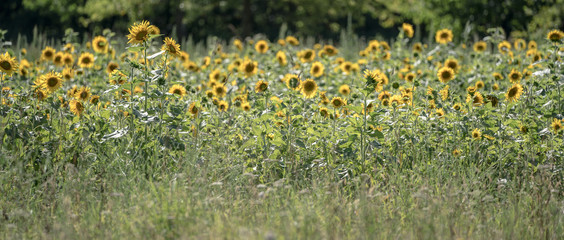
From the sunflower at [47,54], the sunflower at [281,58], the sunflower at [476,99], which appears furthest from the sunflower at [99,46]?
the sunflower at [476,99]

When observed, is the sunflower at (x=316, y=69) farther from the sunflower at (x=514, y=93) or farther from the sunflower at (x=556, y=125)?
the sunflower at (x=556, y=125)

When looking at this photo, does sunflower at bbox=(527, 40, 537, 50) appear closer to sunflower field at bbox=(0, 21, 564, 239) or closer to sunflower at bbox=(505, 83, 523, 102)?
sunflower field at bbox=(0, 21, 564, 239)

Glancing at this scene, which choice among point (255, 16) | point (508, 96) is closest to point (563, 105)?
point (508, 96)

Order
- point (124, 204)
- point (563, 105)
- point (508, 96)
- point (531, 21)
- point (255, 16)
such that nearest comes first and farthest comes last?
point (124, 204) < point (508, 96) < point (563, 105) < point (531, 21) < point (255, 16)

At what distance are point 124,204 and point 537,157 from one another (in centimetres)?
261

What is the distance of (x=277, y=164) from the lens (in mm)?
3992

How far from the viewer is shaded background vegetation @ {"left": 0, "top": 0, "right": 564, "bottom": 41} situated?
14.2m

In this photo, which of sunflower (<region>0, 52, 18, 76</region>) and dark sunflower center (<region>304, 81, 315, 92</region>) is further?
dark sunflower center (<region>304, 81, 315, 92</region>)

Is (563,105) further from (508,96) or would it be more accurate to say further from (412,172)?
(412,172)

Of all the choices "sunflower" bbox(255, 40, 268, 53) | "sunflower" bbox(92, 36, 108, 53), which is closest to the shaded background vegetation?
"sunflower" bbox(255, 40, 268, 53)

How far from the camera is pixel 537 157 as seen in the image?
4109mm

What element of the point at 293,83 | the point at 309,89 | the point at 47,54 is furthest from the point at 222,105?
the point at 47,54

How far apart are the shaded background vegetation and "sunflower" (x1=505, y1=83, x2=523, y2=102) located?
9860mm

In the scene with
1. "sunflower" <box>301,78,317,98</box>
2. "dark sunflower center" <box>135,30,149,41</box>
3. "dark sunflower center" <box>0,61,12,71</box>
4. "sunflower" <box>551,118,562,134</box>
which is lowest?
Result: "sunflower" <box>551,118,562,134</box>
